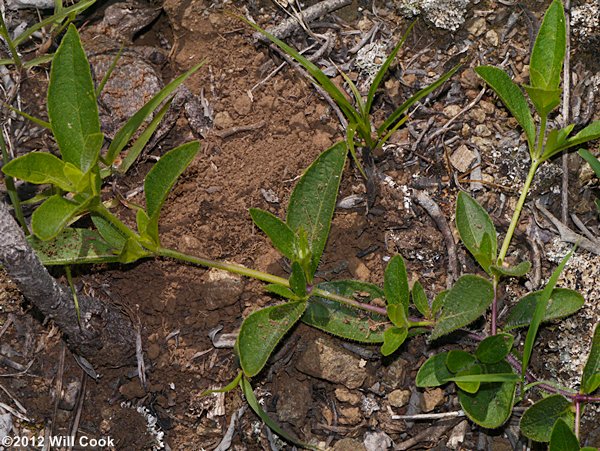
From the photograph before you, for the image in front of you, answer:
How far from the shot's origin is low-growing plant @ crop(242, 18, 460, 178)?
246 cm

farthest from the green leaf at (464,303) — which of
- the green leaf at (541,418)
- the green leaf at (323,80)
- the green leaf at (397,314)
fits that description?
the green leaf at (323,80)

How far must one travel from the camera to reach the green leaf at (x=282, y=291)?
7.45ft

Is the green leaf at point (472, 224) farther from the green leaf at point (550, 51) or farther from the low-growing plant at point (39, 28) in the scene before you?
the low-growing plant at point (39, 28)

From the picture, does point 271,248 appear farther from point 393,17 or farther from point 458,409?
point 393,17

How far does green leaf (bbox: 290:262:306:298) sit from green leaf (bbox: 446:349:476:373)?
1.70 feet

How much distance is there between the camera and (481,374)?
2270mm

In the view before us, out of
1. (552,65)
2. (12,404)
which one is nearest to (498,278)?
(552,65)

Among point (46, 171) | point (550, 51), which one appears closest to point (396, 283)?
point (550, 51)

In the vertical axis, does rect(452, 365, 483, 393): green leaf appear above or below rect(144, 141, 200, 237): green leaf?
below

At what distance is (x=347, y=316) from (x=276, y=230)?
15.6 inches

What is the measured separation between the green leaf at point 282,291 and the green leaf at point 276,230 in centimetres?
10

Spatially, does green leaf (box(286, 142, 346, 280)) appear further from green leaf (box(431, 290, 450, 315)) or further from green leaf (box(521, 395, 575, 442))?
green leaf (box(521, 395, 575, 442))

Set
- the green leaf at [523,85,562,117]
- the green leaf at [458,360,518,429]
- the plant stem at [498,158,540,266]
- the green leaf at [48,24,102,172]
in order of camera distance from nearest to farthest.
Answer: the green leaf at [48,24,102,172], the green leaf at [458,360,518,429], the green leaf at [523,85,562,117], the plant stem at [498,158,540,266]

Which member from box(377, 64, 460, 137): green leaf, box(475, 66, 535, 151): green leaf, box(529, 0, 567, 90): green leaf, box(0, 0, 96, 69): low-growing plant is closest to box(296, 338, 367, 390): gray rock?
box(377, 64, 460, 137): green leaf
